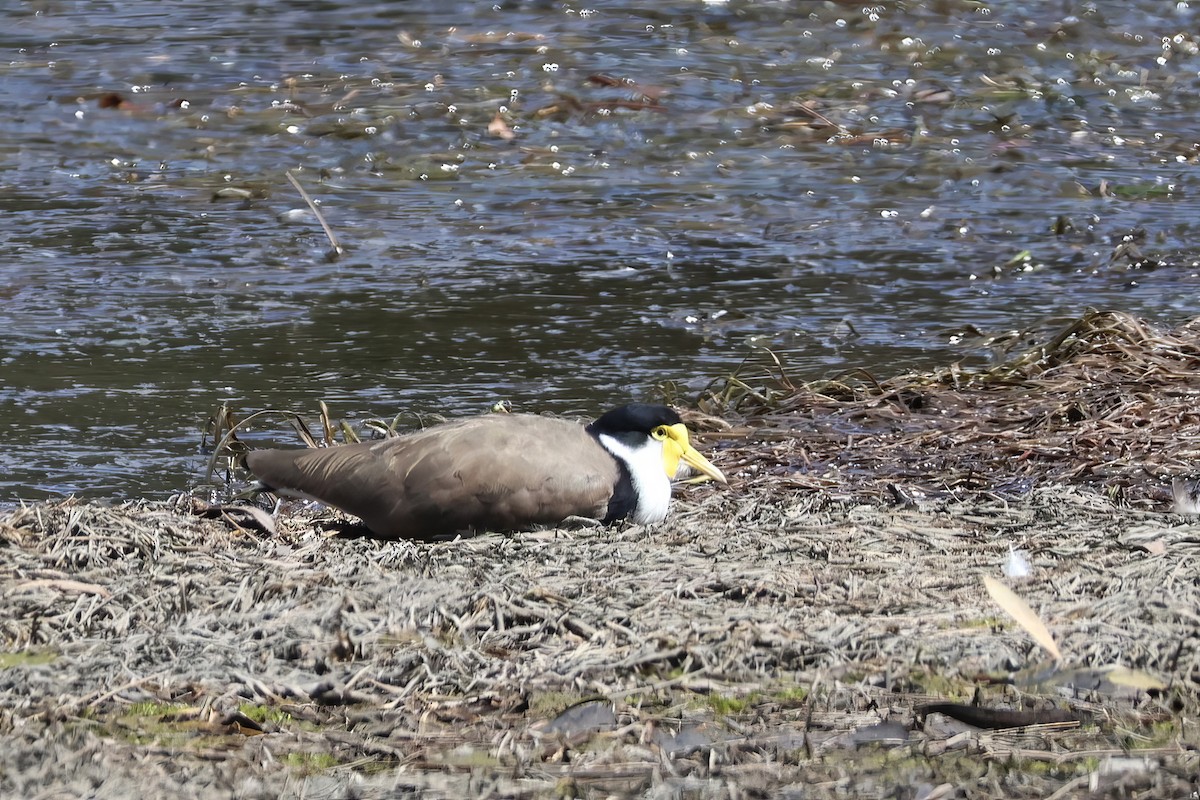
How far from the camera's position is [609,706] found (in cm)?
342

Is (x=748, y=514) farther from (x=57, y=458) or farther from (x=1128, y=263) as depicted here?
(x=1128, y=263)

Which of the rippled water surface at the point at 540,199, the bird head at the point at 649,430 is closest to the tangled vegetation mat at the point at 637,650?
the bird head at the point at 649,430

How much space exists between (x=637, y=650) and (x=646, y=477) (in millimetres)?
1348

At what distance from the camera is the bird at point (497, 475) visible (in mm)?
4855

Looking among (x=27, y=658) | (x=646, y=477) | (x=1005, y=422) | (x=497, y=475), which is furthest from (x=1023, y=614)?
(x=1005, y=422)

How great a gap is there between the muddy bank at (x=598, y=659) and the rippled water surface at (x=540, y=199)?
6.18 feet

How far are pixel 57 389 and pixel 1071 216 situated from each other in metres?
5.61

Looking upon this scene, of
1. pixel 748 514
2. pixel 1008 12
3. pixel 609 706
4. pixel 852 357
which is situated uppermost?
pixel 609 706

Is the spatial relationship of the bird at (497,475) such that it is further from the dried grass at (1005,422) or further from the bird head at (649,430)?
the dried grass at (1005,422)

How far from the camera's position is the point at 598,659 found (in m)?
3.66

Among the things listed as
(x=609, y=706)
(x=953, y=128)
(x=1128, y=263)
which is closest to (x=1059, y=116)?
(x=953, y=128)

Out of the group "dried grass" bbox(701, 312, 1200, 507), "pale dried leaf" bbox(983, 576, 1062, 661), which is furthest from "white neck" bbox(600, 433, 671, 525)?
"pale dried leaf" bbox(983, 576, 1062, 661)

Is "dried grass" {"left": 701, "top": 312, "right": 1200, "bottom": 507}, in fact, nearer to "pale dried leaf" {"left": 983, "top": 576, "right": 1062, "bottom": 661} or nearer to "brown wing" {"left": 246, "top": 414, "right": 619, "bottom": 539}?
"brown wing" {"left": 246, "top": 414, "right": 619, "bottom": 539}

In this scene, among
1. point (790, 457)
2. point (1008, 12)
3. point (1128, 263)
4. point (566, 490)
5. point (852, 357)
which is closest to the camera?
point (566, 490)
